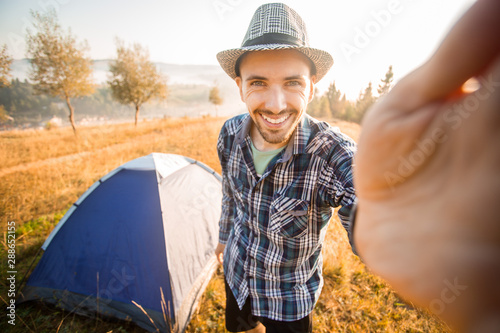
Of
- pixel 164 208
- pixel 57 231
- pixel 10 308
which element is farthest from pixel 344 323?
pixel 10 308

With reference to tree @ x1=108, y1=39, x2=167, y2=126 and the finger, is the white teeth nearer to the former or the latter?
the finger

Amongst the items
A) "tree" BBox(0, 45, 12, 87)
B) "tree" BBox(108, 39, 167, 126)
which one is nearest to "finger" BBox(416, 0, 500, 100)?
"tree" BBox(0, 45, 12, 87)

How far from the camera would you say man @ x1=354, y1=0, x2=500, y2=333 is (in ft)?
0.93

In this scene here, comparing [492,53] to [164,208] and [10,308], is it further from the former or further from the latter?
[10,308]

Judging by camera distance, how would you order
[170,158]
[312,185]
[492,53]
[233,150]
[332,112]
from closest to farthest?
[492,53]
[312,185]
[233,150]
[170,158]
[332,112]

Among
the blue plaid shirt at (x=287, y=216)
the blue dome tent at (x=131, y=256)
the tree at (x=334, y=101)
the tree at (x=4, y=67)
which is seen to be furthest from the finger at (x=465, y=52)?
the tree at (x=334, y=101)

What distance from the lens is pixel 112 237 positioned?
2705mm

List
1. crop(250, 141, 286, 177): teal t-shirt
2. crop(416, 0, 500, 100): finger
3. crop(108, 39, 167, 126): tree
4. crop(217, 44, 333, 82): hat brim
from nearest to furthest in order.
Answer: crop(416, 0, 500, 100): finger < crop(217, 44, 333, 82): hat brim < crop(250, 141, 286, 177): teal t-shirt < crop(108, 39, 167, 126): tree

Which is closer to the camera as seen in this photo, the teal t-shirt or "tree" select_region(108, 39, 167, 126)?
the teal t-shirt

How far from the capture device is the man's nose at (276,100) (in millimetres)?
1384

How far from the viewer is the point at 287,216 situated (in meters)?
1.40

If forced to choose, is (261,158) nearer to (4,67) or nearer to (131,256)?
(131,256)

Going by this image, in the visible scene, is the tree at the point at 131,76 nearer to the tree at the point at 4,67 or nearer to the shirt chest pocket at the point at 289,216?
the tree at the point at 4,67

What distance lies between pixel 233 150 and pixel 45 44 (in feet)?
58.7
